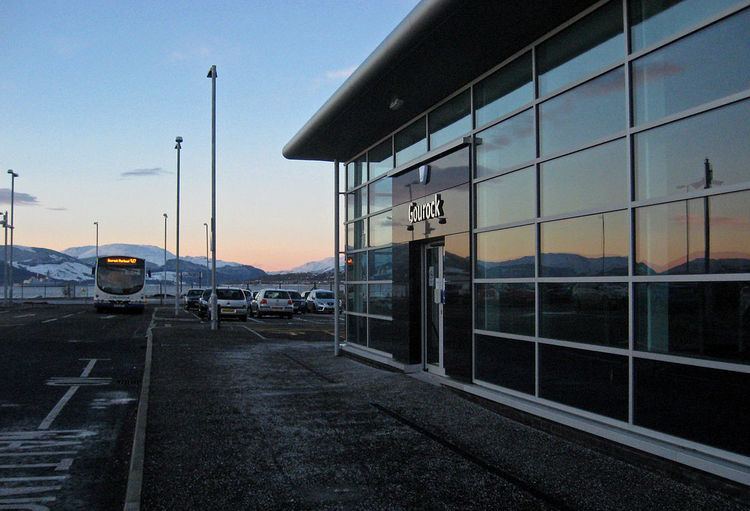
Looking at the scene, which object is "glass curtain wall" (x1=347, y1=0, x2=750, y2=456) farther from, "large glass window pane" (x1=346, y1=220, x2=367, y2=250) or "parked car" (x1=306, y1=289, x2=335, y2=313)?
"parked car" (x1=306, y1=289, x2=335, y2=313)

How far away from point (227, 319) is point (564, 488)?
3297 cm

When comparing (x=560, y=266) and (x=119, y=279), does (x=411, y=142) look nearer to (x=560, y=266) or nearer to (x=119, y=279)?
(x=560, y=266)

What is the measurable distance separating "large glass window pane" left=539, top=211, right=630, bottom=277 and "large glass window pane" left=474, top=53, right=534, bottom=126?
1.82 metres

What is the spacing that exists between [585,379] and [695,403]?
160cm

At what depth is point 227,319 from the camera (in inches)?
1470

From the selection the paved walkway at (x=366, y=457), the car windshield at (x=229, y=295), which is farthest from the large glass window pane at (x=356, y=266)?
the car windshield at (x=229, y=295)

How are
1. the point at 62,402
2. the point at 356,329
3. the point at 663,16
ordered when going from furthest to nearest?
1. the point at 356,329
2. the point at 62,402
3. the point at 663,16

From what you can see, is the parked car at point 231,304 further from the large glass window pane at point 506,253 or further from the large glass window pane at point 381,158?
the large glass window pane at point 506,253

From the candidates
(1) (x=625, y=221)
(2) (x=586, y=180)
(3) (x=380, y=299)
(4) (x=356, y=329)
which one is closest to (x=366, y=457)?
(1) (x=625, y=221)

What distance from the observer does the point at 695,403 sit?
587 centimetres

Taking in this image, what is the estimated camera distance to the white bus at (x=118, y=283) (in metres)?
41.1

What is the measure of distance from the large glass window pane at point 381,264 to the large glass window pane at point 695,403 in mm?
7746

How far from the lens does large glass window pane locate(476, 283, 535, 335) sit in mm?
8609

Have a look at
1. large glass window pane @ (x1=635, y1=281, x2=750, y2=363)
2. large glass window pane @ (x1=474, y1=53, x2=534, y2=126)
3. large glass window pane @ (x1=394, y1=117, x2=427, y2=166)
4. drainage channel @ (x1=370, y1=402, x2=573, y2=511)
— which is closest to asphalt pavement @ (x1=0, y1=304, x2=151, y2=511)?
drainage channel @ (x1=370, y1=402, x2=573, y2=511)
